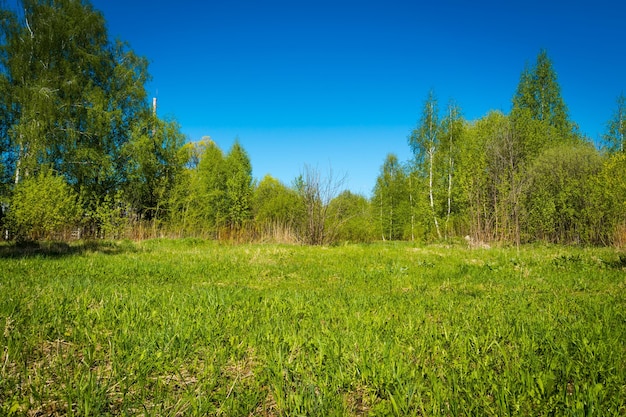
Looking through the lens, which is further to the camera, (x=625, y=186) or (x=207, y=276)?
(x=625, y=186)

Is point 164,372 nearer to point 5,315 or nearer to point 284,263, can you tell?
point 5,315

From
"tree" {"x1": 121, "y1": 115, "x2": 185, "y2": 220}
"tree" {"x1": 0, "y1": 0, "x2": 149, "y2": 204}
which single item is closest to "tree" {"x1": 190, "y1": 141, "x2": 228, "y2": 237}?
"tree" {"x1": 121, "y1": 115, "x2": 185, "y2": 220}

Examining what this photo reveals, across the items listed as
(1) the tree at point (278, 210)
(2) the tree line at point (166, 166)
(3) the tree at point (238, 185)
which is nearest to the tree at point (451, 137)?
(2) the tree line at point (166, 166)

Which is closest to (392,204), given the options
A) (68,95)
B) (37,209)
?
Answer: (68,95)

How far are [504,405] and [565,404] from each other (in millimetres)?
333

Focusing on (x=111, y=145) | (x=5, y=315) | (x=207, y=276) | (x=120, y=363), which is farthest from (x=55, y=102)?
(x=120, y=363)

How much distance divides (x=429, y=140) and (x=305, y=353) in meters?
24.6

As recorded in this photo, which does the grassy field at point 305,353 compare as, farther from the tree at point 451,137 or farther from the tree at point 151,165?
the tree at point 451,137

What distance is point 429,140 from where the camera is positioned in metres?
24.9

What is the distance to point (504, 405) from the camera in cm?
183

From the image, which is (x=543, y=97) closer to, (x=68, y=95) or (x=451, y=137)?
(x=451, y=137)

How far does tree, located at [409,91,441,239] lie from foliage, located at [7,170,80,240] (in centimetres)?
2117

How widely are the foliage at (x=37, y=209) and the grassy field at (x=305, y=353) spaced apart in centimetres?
953

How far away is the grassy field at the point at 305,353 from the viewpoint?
75.1 inches
